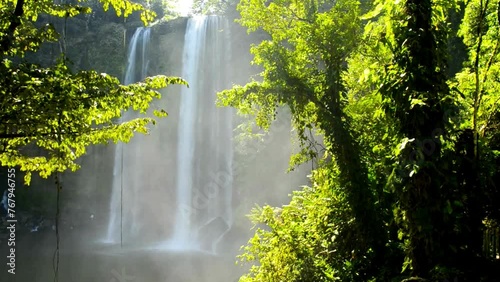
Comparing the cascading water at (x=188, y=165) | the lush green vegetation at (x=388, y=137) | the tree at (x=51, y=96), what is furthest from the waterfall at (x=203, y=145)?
the tree at (x=51, y=96)

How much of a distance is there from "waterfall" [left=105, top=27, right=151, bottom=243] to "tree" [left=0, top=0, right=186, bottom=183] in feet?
72.3

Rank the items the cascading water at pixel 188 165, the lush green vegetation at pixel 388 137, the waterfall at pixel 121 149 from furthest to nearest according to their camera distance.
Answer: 1. the waterfall at pixel 121 149
2. the cascading water at pixel 188 165
3. the lush green vegetation at pixel 388 137

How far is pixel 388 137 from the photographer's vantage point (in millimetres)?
5434

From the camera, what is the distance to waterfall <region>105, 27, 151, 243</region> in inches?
1107

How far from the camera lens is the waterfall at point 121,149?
28125 mm

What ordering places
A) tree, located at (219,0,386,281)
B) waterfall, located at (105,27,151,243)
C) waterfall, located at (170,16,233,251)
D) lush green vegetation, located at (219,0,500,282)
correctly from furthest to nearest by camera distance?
waterfall, located at (105,27,151,243) → waterfall, located at (170,16,233,251) → tree, located at (219,0,386,281) → lush green vegetation, located at (219,0,500,282)

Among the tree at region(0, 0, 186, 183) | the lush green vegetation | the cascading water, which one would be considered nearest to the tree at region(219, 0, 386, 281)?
the lush green vegetation

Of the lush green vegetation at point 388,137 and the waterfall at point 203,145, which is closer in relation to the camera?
the lush green vegetation at point 388,137

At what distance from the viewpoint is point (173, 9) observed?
157 feet

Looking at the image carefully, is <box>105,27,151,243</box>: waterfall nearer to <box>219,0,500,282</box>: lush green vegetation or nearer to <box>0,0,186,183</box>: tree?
<box>219,0,500,282</box>: lush green vegetation

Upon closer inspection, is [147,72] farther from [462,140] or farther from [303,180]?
[462,140]

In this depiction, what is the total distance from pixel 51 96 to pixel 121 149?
25705mm

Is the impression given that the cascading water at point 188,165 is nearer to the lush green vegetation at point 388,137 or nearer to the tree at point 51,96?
the lush green vegetation at point 388,137

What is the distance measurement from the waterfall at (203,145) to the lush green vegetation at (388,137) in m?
16.0
